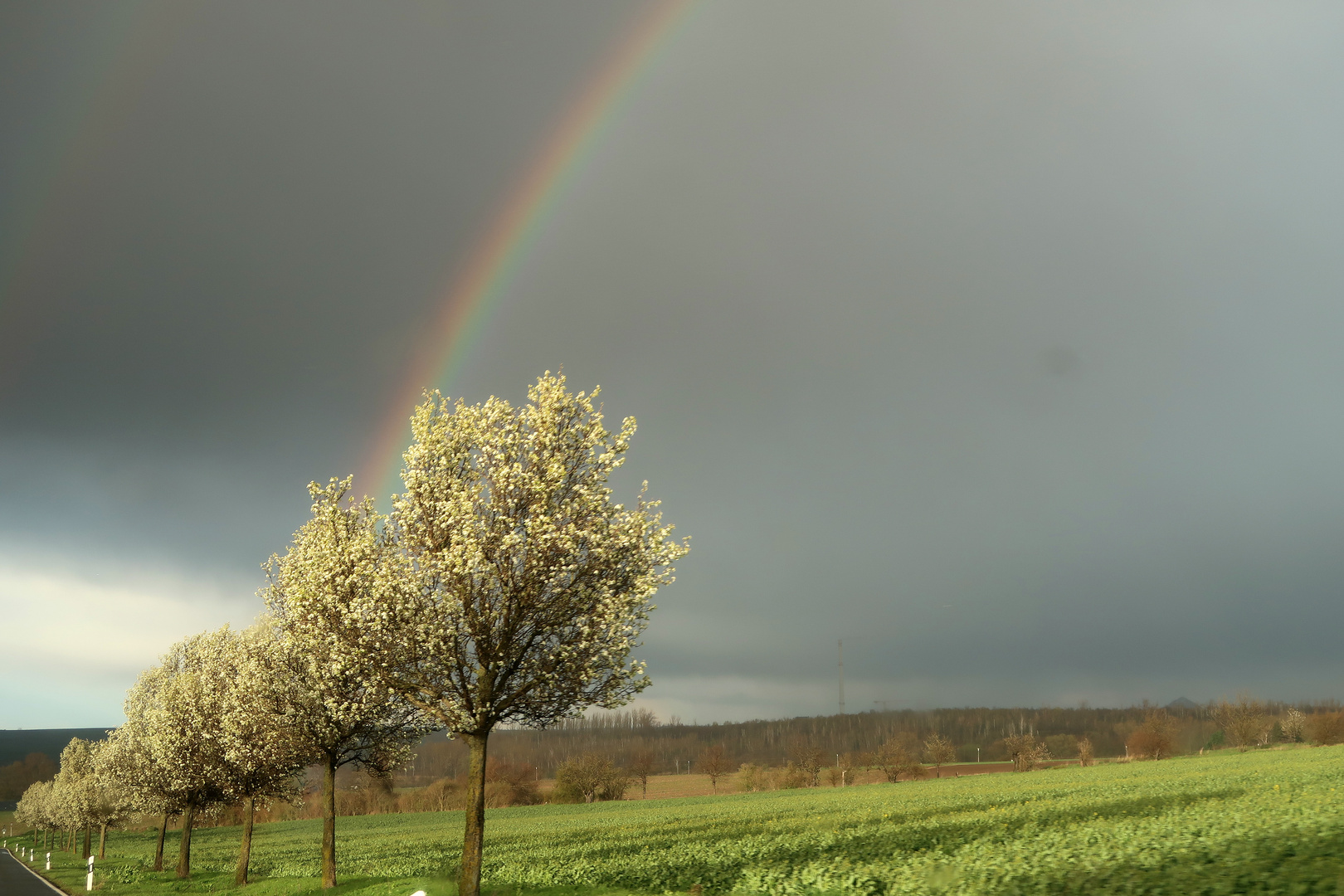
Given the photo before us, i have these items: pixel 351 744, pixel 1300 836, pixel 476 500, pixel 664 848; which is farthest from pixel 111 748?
pixel 1300 836

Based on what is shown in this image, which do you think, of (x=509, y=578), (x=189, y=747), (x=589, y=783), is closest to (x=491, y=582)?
(x=509, y=578)

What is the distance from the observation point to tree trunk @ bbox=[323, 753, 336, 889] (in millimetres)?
34781

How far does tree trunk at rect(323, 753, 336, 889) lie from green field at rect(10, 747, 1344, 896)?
110 cm

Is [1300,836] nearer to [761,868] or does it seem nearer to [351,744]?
[761,868]

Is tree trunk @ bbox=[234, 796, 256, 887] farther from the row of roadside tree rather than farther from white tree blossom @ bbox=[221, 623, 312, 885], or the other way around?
the row of roadside tree

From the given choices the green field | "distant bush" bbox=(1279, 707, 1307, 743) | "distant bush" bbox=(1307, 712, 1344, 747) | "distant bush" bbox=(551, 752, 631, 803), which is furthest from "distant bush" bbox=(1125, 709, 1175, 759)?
the green field

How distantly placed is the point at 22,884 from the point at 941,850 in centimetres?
5846

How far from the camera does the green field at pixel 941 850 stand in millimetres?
22281

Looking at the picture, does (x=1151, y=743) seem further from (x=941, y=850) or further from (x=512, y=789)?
(x=941, y=850)

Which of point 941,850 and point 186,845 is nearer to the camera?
point 941,850

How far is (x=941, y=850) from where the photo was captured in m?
32.0

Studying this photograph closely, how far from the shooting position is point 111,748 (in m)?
79.6

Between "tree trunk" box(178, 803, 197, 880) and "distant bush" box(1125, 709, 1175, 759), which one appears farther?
"distant bush" box(1125, 709, 1175, 759)

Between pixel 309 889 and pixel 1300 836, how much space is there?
119ft
